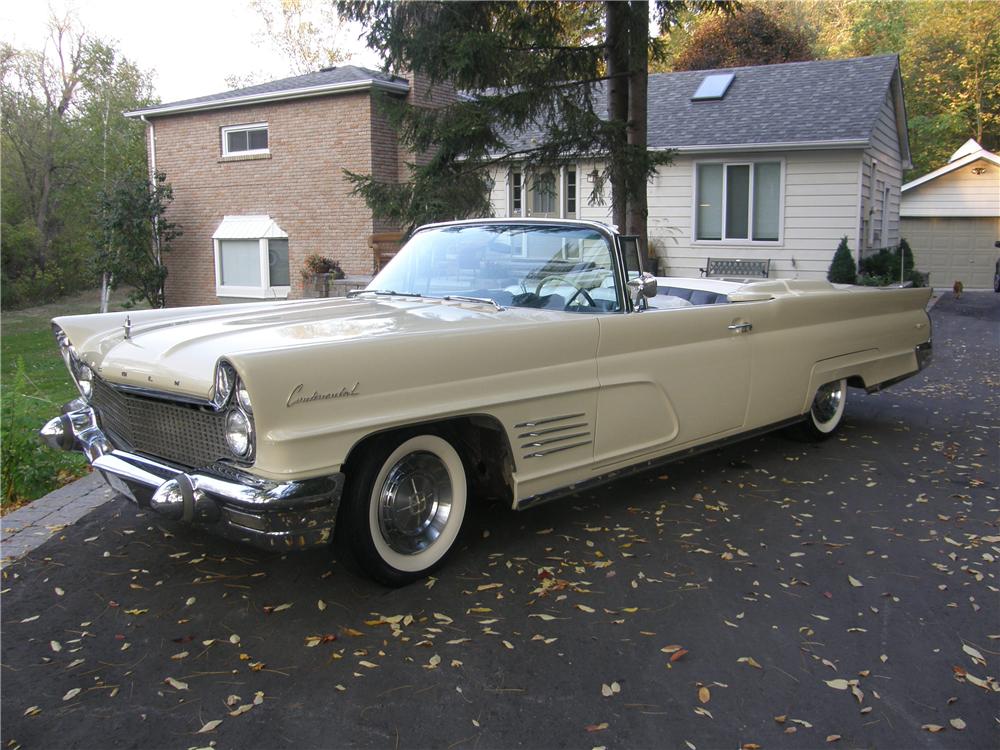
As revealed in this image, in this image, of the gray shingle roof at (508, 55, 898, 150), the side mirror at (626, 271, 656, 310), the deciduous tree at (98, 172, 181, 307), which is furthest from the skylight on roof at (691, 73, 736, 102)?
the side mirror at (626, 271, 656, 310)

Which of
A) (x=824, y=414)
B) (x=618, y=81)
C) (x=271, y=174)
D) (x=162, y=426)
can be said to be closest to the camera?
(x=162, y=426)

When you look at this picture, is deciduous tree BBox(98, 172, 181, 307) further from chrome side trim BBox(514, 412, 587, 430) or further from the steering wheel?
chrome side trim BBox(514, 412, 587, 430)

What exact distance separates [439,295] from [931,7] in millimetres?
39902

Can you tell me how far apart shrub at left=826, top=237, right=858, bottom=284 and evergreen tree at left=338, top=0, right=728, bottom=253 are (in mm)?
7078

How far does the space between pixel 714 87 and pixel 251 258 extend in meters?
11.7

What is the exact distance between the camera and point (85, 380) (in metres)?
4.27

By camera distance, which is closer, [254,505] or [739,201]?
[254,505]

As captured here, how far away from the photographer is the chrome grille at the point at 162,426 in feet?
11.5

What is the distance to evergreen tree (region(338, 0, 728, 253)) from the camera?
378 inches

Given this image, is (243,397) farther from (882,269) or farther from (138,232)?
(138,232)

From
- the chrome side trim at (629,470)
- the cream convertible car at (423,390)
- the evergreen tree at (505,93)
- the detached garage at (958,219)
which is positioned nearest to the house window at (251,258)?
the evergreen tree at (505,93)

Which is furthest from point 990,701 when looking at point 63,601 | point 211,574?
point 63,601

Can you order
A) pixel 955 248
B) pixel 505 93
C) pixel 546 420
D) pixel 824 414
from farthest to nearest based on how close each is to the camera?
pixel 955 248, pixel 505 93, pixel 824 414, pixel 546 420

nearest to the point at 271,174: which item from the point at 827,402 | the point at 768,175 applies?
the point at 768,175
